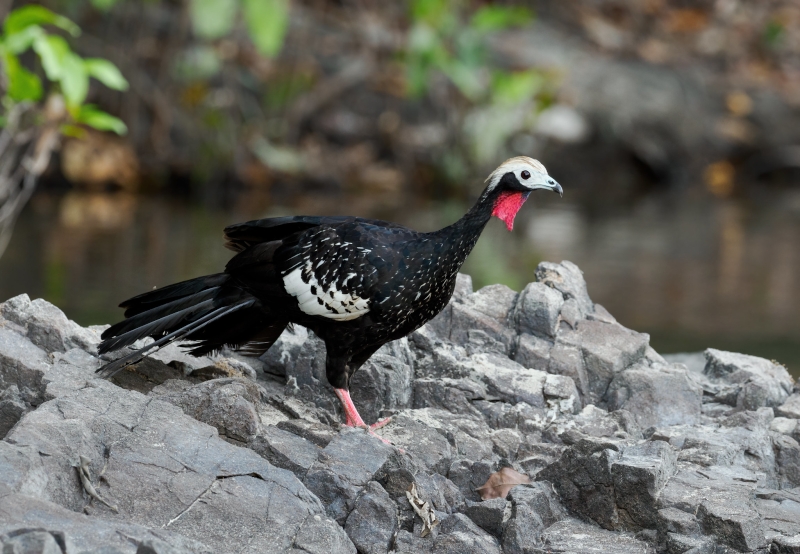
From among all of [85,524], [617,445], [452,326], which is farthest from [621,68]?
[85,524]

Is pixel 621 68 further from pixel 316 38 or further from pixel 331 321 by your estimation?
pixel 331 321

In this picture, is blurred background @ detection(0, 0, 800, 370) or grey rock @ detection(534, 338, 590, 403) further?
blurred background @ detection(0, 0, 800, 370)

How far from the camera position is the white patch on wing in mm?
3674

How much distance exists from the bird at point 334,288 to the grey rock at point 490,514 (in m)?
0.53

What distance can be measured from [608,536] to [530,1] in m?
16.4

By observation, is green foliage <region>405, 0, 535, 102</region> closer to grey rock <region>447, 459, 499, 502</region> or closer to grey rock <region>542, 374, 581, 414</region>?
grey rock <region>542, 374, 581, 414</region>

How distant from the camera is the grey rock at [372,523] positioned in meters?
3.04

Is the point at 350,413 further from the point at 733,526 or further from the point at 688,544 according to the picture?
the point at 733,526

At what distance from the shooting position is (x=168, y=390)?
3.53 meters

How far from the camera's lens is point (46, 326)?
12.8ft

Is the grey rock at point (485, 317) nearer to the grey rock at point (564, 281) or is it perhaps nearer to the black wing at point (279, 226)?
the grey rock at point (564, 281)

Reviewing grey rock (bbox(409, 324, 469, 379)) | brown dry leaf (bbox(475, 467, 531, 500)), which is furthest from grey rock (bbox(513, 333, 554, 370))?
brown dry leaf (bbox(475, 467, 531, 500))

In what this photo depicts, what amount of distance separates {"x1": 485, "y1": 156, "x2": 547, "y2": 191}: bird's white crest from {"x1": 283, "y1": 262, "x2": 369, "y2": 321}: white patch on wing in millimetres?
679

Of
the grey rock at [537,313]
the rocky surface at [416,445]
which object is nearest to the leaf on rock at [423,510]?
the rocky surface at [416,445]
